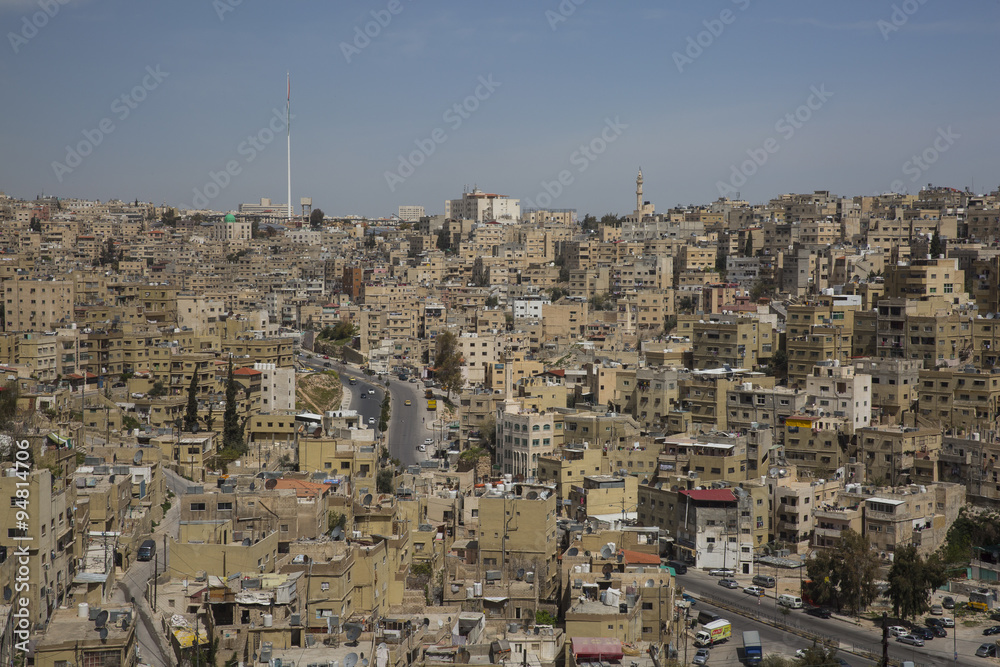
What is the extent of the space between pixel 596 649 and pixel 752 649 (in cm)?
403

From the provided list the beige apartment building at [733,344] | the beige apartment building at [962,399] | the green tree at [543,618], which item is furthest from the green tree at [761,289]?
the green tree at [543,618]

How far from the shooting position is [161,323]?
126 ft

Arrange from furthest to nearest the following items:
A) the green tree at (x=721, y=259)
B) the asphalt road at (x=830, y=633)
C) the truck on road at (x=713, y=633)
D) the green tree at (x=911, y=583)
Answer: the green tree at (x=721, y=259) → the green tree at (x=911, y=583) → the asphalt road at (x=830, y=633) → the truck on road at (x=713, y=633)

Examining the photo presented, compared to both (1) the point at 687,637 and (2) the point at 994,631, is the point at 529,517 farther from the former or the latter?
(2) the point at 994,631

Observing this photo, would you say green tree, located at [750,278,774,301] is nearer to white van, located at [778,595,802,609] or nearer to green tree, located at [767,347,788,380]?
green tree, located at [767,347,788,380]

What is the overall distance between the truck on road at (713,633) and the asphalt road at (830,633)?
378mm

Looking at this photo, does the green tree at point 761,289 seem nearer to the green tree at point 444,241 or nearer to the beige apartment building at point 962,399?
the beige apartment building at point 962,399

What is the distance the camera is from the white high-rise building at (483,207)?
80.6m

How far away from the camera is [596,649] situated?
1295 cm

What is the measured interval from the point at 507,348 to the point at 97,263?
26.2 metres

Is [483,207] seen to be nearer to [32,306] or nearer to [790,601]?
[32,306]

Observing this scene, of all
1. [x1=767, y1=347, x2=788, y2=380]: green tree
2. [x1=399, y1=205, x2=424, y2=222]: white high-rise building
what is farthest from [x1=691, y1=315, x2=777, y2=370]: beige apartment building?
[x1=399, y1=205, x2=424, y2=222]: white high-rise building

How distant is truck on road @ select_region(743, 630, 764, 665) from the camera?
16016 millimetres

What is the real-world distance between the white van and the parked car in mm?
2674
